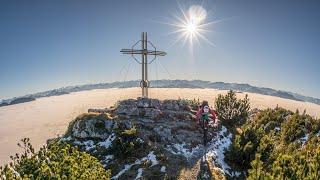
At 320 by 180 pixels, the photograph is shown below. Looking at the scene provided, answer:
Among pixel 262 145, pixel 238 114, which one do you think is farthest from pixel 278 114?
pixel 262 145

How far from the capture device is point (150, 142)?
90.0 ft

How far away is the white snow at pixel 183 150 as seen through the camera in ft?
86.4

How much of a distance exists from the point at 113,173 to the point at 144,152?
10.8 ft

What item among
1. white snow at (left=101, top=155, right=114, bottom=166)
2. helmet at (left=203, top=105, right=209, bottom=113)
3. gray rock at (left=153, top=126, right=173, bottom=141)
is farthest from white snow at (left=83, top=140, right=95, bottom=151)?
helmet at (left=203, top=105, right=209, bottom=113)

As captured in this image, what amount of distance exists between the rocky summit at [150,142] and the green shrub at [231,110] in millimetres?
2604

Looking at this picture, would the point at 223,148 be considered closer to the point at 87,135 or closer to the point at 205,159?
the point at 205,159

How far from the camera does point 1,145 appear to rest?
289 feet

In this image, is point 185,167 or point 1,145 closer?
point 185,167

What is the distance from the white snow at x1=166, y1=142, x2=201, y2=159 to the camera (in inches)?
1036

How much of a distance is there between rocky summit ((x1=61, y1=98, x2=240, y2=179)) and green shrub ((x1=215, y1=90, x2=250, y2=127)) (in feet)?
8.54

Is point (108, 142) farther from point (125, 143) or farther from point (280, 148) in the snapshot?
point (280, 148)

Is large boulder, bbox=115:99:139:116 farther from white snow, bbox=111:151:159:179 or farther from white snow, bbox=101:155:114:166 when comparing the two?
white snow, bbox=111:151:159:179

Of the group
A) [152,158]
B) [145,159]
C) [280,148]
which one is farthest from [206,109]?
[280,148]

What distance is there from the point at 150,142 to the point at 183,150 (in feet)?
9.62
